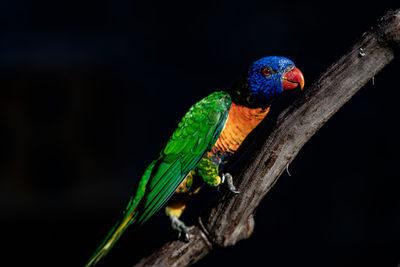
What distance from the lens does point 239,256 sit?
163 inches

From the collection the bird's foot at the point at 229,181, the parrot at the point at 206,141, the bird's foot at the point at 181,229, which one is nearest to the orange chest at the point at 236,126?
the parrot at the point at 206,141

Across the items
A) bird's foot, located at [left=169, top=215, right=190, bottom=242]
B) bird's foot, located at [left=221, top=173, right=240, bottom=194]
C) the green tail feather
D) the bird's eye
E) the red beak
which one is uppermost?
the bird's eye

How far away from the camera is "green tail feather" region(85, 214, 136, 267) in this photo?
1.94 m

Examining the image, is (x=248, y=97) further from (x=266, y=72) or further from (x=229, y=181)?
(x=229, y=181)

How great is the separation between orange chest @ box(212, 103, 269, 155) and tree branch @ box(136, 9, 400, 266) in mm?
233

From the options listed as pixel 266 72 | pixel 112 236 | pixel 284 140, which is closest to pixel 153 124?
pixel 112 236

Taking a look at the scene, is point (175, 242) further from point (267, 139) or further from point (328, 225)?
point (328, 225)

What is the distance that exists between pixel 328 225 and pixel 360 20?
6.83ft

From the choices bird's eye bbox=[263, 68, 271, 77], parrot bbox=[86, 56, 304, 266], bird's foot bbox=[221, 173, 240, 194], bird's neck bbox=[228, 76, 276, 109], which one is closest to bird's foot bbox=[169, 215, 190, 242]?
parrot bbox=[86, 56, 304, 266]

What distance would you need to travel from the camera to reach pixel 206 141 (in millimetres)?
1901

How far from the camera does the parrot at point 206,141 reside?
6.08 feet

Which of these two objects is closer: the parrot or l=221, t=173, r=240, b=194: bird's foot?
l=221, t=173, r=240, b=194: bird's foot

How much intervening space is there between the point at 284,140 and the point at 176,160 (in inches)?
22.7

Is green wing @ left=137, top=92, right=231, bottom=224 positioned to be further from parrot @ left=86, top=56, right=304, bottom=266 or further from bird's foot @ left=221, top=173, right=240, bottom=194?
bird's foot @ left=221, top=173, right=240, bottom=194
